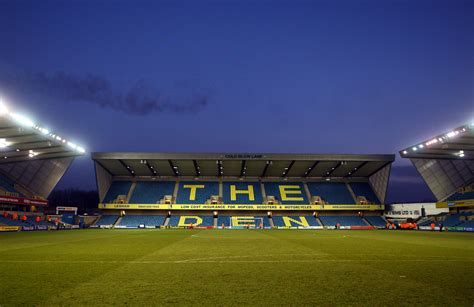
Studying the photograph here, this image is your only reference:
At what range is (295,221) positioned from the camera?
2216 inches

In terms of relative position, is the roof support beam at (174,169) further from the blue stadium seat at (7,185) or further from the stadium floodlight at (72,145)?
the blue stadium seat at (7,185)

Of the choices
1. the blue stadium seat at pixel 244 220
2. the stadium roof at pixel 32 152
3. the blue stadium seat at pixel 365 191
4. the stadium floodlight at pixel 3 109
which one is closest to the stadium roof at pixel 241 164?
the blue stadium seat at pixel 365 191

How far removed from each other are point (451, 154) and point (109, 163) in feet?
185

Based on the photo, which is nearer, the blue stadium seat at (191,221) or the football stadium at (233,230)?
the football stadium at (233,230)

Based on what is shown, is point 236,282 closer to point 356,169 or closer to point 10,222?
point 10,222

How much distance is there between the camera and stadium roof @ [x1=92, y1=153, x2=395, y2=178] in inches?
2154

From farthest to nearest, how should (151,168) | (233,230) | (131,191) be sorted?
(131,191) → (151,168) → (233,230)

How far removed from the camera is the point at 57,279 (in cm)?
826

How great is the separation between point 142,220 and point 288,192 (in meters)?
28.3

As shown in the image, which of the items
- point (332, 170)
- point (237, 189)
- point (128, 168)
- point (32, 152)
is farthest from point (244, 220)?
point (32, 152)

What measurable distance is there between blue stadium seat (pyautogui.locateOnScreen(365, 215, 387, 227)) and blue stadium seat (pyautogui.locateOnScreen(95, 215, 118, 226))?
155 ft

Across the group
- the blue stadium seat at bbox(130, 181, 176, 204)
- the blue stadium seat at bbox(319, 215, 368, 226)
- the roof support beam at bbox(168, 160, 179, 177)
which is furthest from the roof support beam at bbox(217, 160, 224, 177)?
the blue stadium seat at bbox(319, 215, 368, 226)

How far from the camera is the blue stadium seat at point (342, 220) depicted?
184ft

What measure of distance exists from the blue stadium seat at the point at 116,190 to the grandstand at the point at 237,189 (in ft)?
0.61
